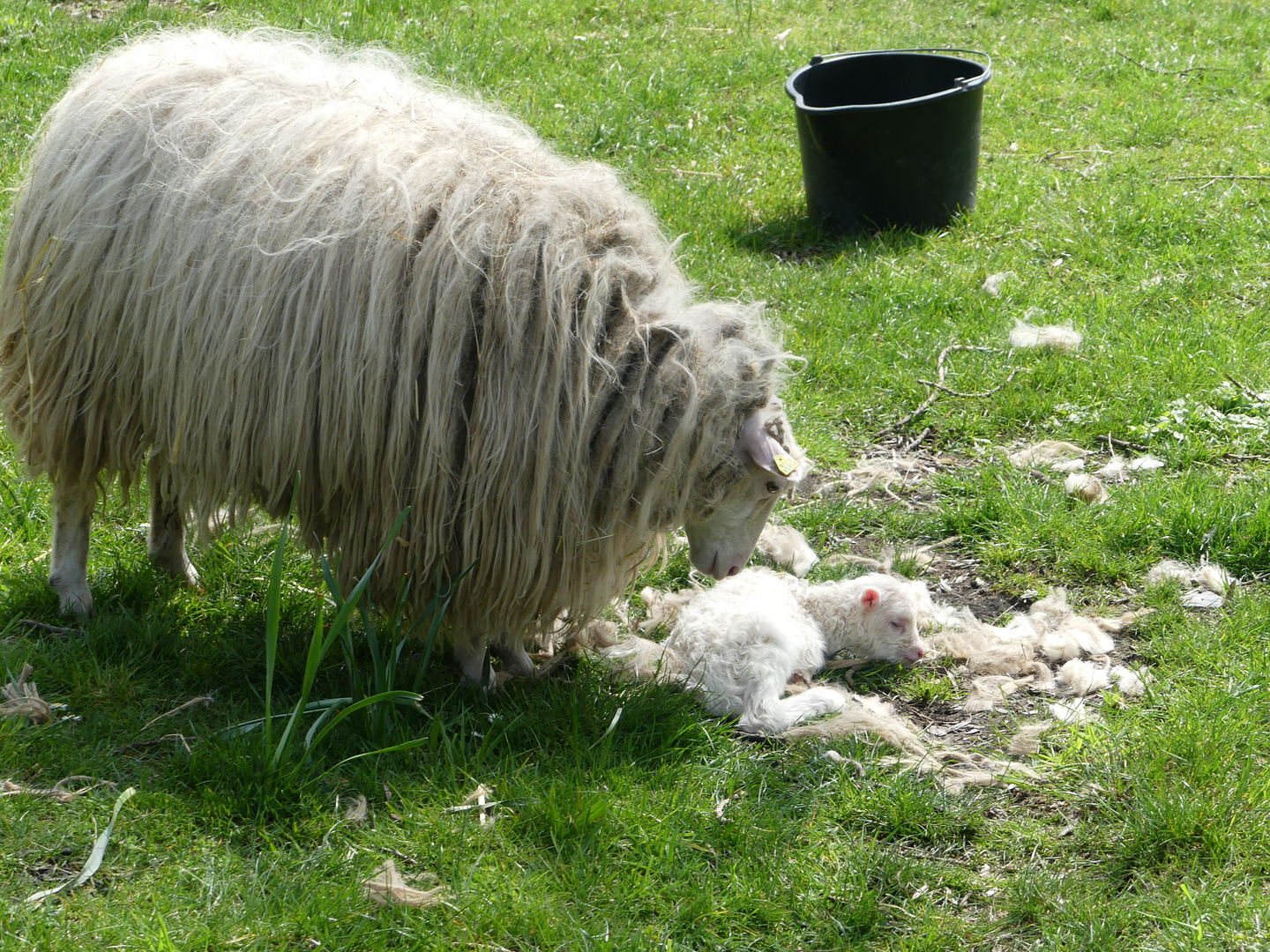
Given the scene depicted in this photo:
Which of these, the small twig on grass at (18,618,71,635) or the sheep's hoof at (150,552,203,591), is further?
the sheep's hoof at (150,552,203,591)

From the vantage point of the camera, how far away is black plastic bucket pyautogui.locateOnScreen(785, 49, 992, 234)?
18.8 ft

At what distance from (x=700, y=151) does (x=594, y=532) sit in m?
4.50

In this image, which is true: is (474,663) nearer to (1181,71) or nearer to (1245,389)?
(1245,389)

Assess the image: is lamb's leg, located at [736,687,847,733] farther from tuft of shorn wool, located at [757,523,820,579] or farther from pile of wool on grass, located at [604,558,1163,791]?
tuft of shorn wool, located at [757,523,820,579]

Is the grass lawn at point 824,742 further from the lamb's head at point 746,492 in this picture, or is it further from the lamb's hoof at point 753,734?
the lamb's head at point 746,492

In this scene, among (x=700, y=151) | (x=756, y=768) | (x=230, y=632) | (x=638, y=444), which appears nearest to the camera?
(x=638, y=444)

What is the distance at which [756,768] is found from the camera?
2.97 meters

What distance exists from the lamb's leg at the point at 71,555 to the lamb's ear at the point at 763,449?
1.85 meters

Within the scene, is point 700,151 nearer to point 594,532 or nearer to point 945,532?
point 945,532

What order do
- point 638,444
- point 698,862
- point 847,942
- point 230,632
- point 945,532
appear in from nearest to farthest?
point 847,942
point 698,862
point 638,444
point 230,632
point 945,532

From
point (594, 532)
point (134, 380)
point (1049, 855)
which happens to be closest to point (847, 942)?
point (1049, 855)

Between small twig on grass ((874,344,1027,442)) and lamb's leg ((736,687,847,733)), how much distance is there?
173cm

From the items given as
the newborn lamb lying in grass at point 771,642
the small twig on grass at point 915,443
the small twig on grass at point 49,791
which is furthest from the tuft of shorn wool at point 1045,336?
the small twig on grass at point 49,791

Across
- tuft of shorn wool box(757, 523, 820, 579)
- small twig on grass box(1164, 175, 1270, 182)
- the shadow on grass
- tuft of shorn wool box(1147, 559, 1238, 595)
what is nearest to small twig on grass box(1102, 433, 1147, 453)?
tuft of shorn wool box(1147, 559, 1238, 595)
